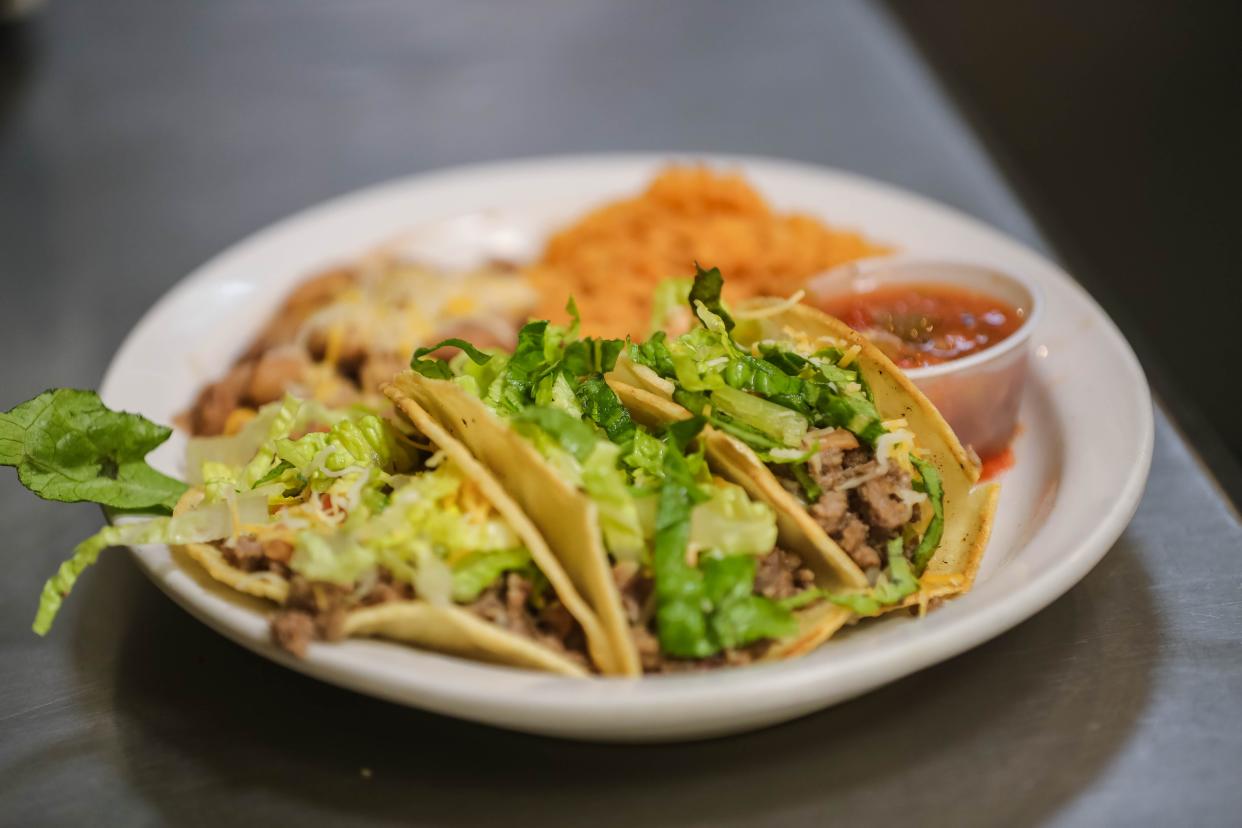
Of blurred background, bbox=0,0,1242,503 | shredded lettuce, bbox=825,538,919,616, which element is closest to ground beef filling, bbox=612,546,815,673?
shredded lettuce, bbox=825,538,919,616

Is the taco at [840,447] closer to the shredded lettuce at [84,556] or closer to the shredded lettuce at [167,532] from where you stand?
the shredded lettuce at [167,532]

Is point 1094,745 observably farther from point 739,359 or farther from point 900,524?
point 739,359

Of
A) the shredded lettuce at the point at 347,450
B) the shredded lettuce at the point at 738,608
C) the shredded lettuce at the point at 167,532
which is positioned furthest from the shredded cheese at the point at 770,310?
the shredded lettuce at the point at 167,532

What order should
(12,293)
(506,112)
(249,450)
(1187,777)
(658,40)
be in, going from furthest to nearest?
(658,40), (506,112), (12,293), (249,450), (1187,777)

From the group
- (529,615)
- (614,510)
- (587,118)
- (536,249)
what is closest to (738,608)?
(614,510)

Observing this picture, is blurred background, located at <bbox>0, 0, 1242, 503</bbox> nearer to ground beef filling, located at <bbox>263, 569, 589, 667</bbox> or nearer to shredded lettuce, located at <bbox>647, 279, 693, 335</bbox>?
shredded lettuce, located at <bbox>647, 279, 693, 335</bbox>

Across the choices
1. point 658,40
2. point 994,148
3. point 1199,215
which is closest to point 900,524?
point 1199,215
